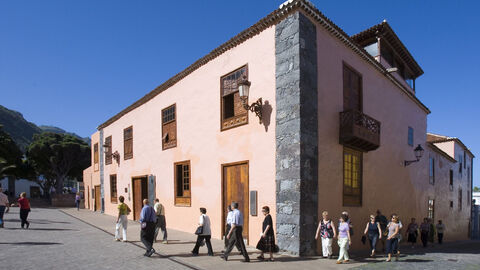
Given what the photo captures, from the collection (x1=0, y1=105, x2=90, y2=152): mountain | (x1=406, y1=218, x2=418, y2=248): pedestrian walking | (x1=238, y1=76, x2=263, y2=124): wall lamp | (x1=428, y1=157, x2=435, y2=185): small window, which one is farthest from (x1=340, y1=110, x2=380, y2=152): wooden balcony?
(x1=0, y1=105, x2=90, y2=152): mountain

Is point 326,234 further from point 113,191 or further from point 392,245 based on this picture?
point 113,191

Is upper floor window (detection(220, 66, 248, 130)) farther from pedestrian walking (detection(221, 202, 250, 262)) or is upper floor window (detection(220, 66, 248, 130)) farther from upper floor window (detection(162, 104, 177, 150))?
upper floor window (detection(162, 104, 177, 150))

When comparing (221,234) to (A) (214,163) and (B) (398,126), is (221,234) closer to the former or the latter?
(A) (214,163)

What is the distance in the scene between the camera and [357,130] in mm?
10195

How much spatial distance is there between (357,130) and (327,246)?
3.73 meters

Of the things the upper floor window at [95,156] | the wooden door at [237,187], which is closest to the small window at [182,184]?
the wooden door at [237,187]

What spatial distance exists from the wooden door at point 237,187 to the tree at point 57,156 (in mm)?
35094

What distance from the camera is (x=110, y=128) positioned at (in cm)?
2295

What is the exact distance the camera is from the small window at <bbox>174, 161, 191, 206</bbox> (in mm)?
13288

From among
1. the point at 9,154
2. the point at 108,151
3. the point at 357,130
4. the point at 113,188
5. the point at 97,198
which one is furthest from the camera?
the point at 9,154

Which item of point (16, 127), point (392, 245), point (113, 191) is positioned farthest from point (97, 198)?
point (16, 127)

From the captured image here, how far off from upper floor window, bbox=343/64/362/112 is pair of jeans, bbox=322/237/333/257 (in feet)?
14.4

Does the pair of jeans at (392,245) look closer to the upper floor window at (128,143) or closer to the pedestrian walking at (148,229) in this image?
the pedestrian walking at (148,229)

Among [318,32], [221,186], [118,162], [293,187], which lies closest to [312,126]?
[293,187]
